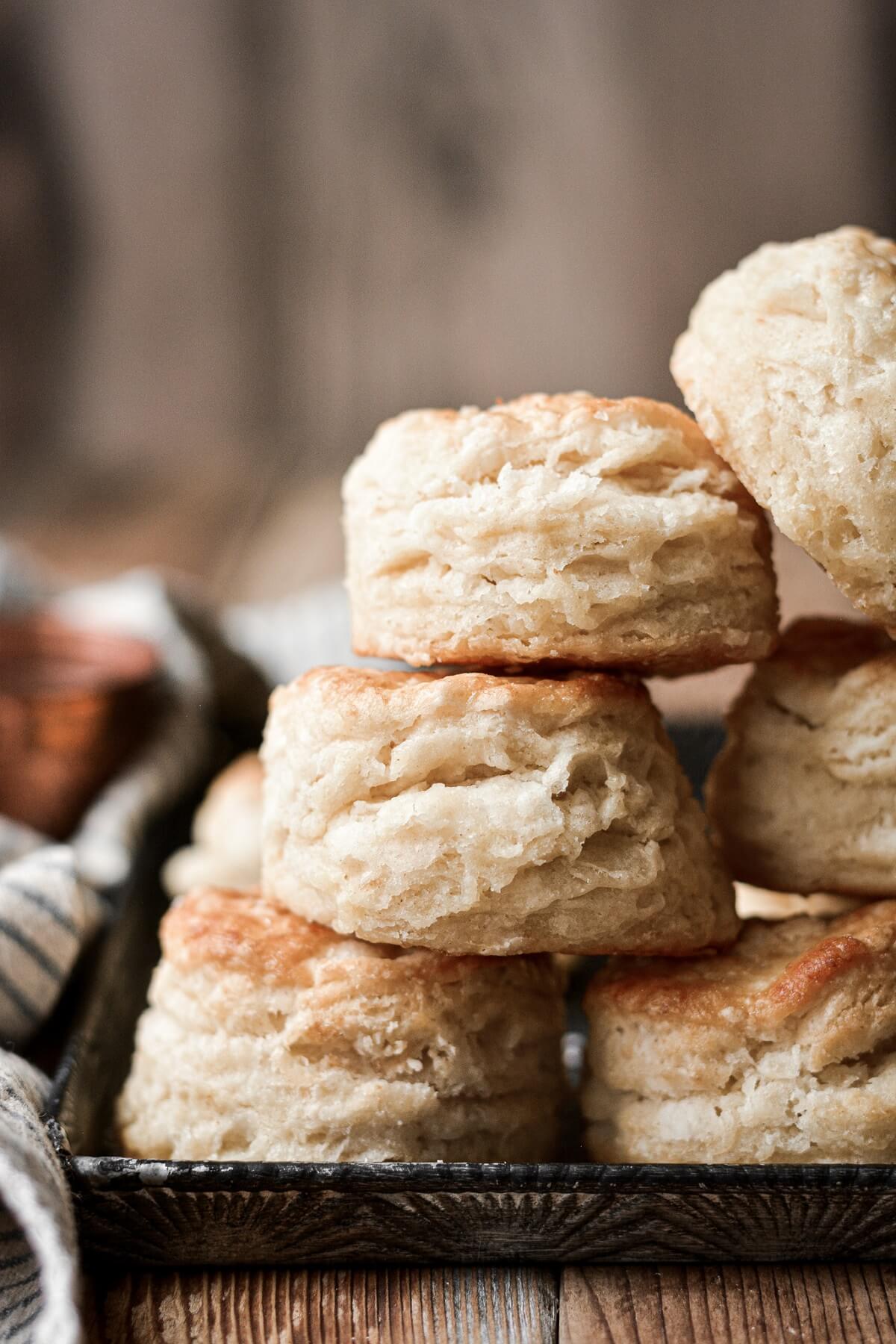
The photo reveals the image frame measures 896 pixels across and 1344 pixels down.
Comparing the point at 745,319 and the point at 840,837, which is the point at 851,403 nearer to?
the point at 745,319

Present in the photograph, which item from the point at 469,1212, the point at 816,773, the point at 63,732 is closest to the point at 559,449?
the point at 816,773

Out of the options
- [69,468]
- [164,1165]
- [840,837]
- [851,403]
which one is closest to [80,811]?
[164,1165]

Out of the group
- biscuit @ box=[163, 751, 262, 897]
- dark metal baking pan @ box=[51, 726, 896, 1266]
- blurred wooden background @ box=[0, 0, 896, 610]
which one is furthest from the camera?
blurred wooden background @ box=[0, 0, 896, 610]

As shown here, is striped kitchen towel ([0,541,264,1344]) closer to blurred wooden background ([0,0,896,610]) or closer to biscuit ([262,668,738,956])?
biscuit ([262,668,738,956])

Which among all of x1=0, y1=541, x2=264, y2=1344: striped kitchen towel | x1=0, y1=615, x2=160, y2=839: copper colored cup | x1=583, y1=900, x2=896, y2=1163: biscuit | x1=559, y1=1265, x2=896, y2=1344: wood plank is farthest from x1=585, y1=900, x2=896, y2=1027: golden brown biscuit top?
x1=0, y1=615, x2=160, y2=839: copper colored cup

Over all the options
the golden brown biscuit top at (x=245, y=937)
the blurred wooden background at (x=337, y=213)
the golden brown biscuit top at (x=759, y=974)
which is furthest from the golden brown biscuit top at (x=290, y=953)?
the blurred wooden background at (x=337, y=213)
